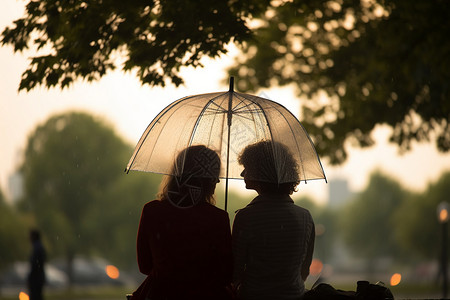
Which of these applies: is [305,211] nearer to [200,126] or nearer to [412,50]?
[200,126]

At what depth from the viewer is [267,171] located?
477 centimetres

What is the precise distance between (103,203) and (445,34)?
130ft

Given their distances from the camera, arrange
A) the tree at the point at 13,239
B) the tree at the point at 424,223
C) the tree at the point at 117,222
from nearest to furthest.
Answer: the tree at the point at 13,239 → the tree at the point at 117,222 → the tree at the point at 424,223

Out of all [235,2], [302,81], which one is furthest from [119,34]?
[302,81]

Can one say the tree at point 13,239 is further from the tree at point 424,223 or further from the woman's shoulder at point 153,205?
the woman's shoulder at point 153,205

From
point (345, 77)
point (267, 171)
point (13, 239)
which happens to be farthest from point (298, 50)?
point (13, 239)

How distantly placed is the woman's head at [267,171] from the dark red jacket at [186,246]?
1.78 ft

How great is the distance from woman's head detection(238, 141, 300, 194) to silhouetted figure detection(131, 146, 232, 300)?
19.3 inches

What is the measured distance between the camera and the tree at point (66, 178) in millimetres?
45312

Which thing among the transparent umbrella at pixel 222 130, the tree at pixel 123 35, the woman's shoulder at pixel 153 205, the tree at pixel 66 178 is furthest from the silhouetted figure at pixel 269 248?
the tree at pixel 66 178

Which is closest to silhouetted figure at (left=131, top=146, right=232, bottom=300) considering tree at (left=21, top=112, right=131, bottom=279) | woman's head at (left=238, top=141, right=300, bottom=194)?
woman's head at (left=238, top=141, right=300, bottom=194)

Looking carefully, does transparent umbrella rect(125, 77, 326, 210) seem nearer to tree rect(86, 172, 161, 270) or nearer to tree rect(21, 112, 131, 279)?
tree rect(21, 112, 131, 279)

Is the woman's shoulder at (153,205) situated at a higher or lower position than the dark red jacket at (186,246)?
higher

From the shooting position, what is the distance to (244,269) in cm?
454
